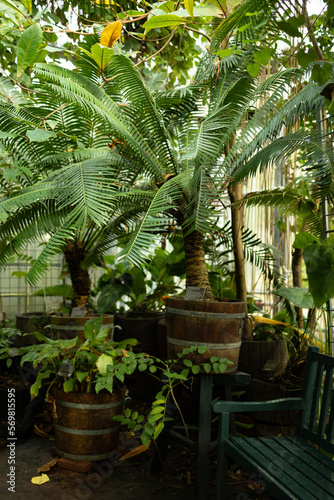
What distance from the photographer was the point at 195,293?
2070mm

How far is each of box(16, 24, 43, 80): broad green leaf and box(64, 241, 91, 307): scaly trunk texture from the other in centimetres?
142

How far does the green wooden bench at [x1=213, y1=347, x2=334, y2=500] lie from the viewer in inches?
52.3

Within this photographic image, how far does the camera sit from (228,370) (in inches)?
76.7

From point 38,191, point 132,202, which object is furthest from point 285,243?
point 38,191

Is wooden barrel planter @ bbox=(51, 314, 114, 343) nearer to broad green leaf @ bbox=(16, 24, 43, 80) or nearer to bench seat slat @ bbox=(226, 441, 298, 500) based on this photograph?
bench seat slat @ bbox=(226, 441, 298, 500)

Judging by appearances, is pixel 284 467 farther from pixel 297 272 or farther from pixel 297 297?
pixel 297 272

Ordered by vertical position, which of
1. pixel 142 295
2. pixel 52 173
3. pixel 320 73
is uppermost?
pixel 52 173

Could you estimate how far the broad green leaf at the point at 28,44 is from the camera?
5.34 ft

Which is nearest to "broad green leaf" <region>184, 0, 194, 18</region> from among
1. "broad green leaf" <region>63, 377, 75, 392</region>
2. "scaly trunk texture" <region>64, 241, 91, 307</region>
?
"broad green leaf" <region>63, 377, 75, 392</region>

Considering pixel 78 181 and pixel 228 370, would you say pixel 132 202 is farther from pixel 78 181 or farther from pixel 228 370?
pixel 228 370

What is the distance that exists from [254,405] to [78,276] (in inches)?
64.6

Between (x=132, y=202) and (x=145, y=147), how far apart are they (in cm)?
33

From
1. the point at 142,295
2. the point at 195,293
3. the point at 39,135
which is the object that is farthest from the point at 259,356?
the point at 39,135

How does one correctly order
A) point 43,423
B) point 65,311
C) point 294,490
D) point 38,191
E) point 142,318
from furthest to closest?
point 65,311, point 142,318, point 43,423, point 38,191, point 294,490
